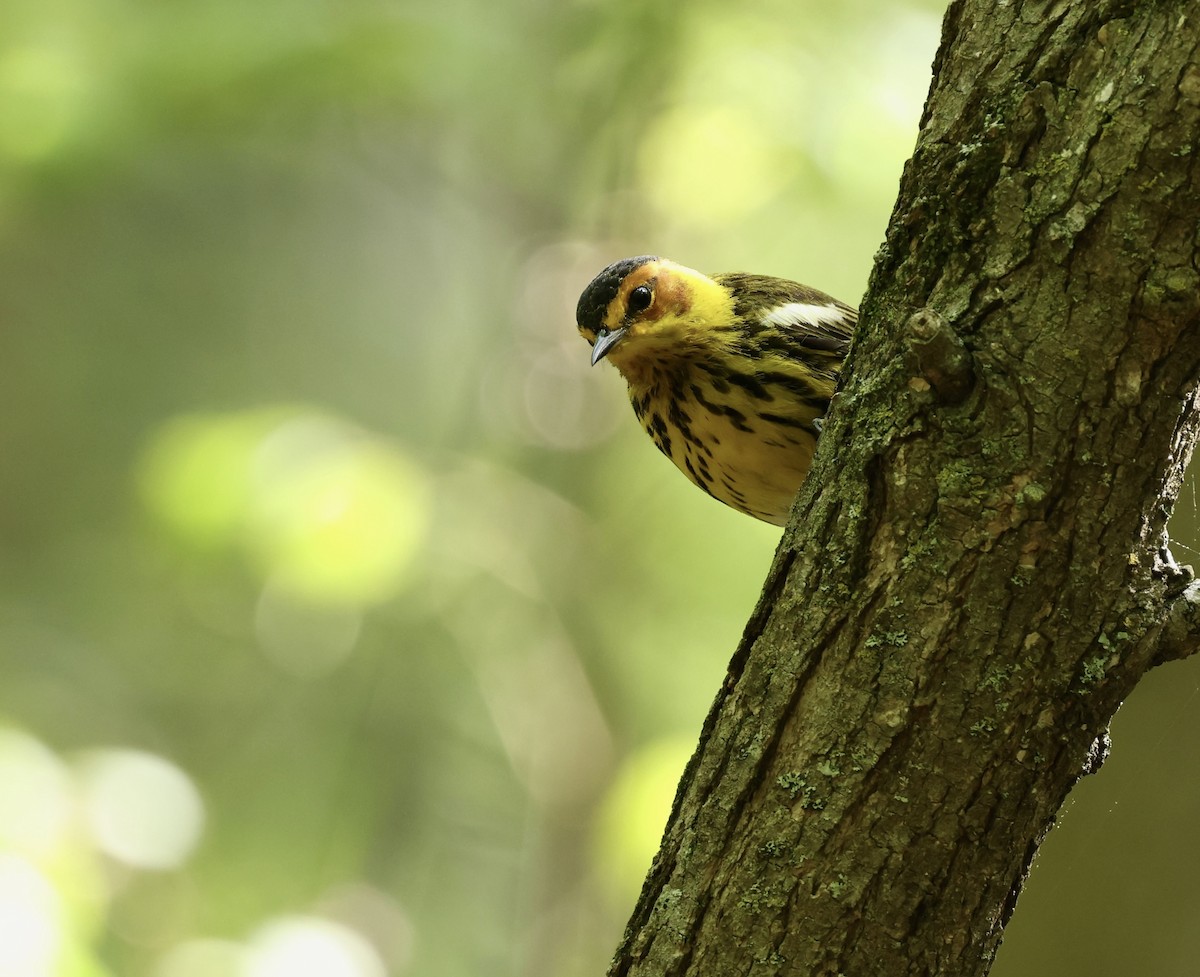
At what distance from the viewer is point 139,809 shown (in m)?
4.43

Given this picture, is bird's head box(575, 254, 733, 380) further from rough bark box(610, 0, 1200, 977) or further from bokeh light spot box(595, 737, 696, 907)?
bokeh light spot box(595, 737, 696, 907)

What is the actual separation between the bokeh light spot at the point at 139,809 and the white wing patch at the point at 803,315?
119 inches

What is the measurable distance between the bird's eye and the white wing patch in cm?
28

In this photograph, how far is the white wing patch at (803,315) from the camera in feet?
8.57

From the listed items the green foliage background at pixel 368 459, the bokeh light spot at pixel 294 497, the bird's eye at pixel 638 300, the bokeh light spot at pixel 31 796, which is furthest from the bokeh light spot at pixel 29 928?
the bird's eye at pixel 638 300

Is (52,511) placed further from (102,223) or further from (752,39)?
(752,39)

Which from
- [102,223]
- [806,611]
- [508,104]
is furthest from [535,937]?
[102,223]

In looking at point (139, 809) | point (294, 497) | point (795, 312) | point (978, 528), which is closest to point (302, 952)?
point (139, 809)

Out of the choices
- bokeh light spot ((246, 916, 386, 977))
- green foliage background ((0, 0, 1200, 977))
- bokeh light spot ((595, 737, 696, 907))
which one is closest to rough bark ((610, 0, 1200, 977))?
green foliage background ((0, 0, 1200, 977))

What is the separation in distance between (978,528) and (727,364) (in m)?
1.32

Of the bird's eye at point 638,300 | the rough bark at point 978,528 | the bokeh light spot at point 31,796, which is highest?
the bird's eye at point 638,300

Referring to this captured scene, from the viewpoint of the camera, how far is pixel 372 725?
623cm

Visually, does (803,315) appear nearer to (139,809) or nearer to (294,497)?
(294,497)

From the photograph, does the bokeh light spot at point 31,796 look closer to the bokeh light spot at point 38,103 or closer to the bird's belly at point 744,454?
the bokeh light spot at point 38,103
